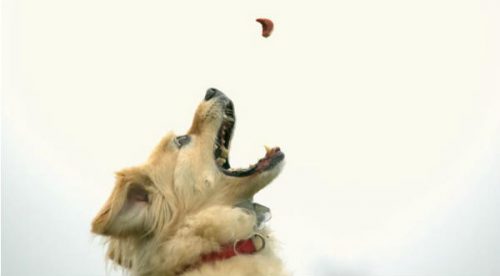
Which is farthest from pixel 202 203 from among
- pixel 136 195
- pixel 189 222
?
pixel 136 195

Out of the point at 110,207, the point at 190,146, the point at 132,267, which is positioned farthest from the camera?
the point at 190,146

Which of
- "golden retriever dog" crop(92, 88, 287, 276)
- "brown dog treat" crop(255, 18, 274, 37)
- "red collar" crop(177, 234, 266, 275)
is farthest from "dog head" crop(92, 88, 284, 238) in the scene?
"brown dog treat" crop(255, 18, 274, 37)

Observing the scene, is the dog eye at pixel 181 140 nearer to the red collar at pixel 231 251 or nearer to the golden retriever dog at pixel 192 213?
the golden retriever dog at pixel 192 213

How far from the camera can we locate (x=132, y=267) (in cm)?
317

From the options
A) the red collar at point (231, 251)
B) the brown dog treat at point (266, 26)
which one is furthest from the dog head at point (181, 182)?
the brown dog treat at point (266, 26)

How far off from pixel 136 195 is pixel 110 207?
24cm

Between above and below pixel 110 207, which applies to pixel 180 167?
above

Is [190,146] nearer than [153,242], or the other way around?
[153,242]

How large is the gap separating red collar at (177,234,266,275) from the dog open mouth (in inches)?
14.7

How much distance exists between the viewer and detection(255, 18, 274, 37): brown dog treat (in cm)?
384

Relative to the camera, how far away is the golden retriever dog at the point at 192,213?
2.98 metres

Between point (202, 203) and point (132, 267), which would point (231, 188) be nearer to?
point (202, 203)

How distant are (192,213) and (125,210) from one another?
351 millimetres

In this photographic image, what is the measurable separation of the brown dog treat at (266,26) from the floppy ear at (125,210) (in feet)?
4.18
